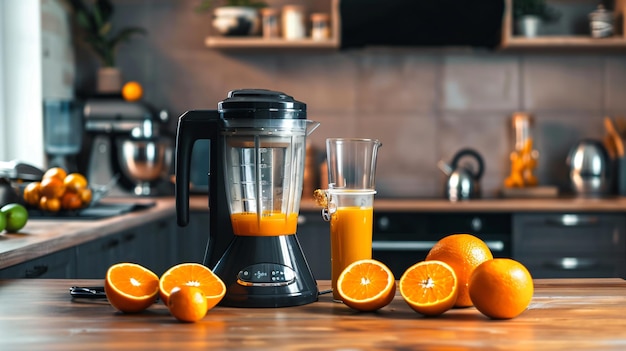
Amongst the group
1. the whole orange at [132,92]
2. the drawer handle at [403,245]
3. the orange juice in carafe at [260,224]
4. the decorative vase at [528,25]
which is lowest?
the drawer handle at [403,245]

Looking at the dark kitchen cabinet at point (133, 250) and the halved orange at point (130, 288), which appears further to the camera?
the dark kitchen cabinet at point (133, 250)

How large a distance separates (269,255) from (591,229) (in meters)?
2.56

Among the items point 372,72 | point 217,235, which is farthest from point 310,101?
point 217,235

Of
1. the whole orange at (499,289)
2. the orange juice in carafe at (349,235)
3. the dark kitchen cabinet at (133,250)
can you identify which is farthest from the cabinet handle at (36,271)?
the whole orange at (499,289)

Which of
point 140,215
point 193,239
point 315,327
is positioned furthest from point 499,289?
point 193,239

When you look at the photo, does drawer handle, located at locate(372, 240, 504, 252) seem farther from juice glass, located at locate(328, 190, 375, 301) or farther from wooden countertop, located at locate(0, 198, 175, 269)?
juice glass, located at locate(328, 190, 375, 301)

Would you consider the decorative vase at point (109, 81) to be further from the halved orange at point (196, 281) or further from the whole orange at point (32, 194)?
the halved orange at point (196, 281)

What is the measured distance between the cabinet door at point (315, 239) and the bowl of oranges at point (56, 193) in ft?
3.60

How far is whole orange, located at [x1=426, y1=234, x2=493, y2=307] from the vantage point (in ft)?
4.41

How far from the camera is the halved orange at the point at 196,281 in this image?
1313 millimetres

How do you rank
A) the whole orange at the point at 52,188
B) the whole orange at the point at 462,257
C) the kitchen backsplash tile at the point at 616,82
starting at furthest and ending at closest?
the kitchen backsplash tile at the point at 616,82 < the whole orange at the point at 52,188 < the whole orange at the point at 462,257

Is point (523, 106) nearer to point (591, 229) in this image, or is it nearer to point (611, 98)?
point (611, 98)

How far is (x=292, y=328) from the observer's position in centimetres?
121

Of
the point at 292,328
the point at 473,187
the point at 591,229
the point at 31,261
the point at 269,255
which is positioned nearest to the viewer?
the point at 292,328
